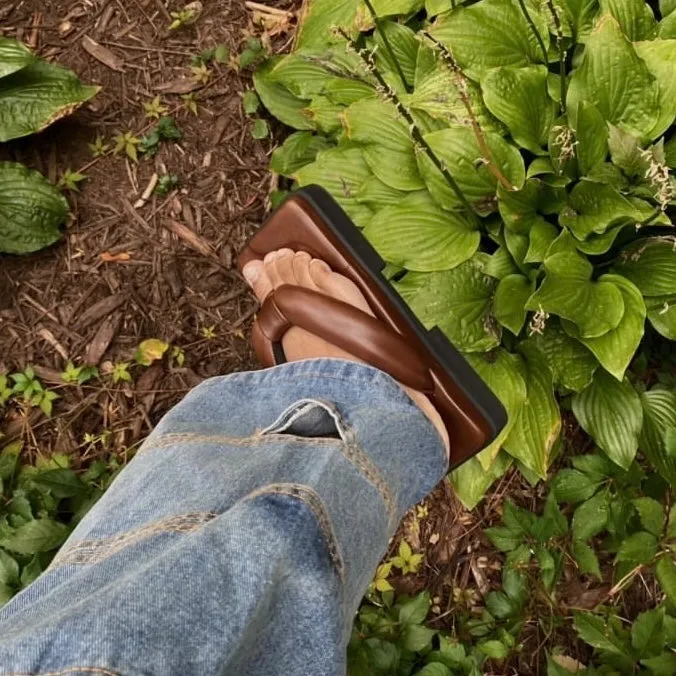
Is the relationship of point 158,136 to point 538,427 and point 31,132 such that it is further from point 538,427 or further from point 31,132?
point 538,427

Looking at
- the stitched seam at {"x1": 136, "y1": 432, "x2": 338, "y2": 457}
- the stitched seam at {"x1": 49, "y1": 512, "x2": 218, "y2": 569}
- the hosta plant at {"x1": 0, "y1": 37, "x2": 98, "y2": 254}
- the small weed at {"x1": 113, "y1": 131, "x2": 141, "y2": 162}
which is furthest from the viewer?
the small weed at {"x1": 113, "y1": 131, "x2": 141, "y2": 162}

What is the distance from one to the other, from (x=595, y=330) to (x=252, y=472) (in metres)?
0.96

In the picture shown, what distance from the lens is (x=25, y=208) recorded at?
6.50ft

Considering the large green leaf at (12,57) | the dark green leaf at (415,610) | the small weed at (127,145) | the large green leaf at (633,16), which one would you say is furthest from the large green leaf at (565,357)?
the large green leaf at (12,57)

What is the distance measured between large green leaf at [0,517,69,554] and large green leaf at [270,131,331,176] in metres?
1.04

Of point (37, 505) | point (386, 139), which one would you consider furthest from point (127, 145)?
point (37, 505)

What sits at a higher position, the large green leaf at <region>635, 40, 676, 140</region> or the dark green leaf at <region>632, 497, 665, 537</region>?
the large green leaf at <region>635, 40, 676, 140</region>

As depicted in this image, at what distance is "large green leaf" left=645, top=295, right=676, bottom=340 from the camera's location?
5.54 feet

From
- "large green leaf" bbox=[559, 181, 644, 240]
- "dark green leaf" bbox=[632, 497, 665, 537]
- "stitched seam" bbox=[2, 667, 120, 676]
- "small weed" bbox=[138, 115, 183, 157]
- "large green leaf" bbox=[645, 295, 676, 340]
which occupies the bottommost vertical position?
"dark green leaf" bbox=[632, 497, 665, 537]

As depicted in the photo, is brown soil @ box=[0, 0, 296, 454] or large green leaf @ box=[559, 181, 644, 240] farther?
brown soil @ box=[0, 0, 296, 454]

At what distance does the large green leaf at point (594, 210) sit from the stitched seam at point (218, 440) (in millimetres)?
877

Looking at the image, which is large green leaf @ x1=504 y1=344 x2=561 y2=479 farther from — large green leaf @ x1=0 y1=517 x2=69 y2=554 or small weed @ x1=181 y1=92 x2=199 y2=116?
small weed @ x1=181 y1=92 x2=199 y2=116

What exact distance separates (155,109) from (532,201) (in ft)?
3.60

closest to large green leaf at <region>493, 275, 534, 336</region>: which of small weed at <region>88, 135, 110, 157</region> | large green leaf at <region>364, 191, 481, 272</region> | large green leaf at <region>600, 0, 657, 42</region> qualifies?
large green leaf at <region>364, 191, 481, 272</region>
